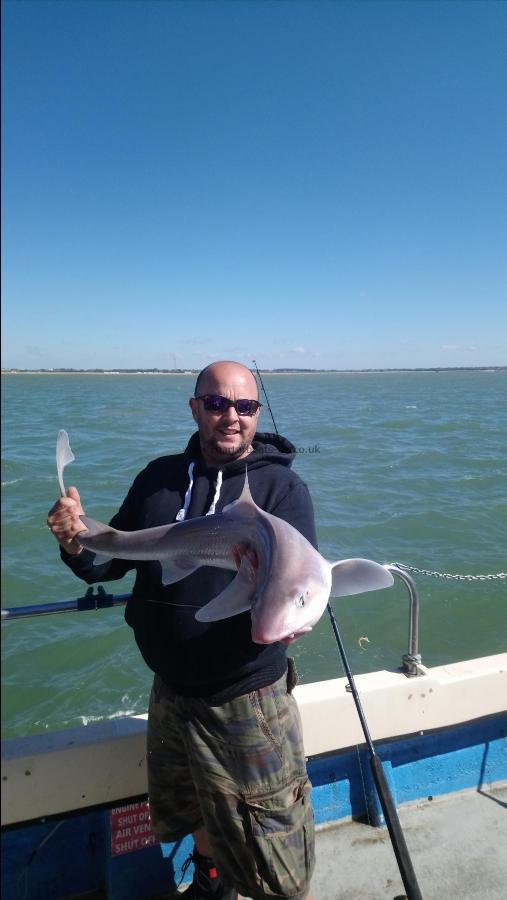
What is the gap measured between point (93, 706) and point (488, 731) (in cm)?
437

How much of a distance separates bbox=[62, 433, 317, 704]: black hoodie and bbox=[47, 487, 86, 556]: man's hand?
0.12 meters

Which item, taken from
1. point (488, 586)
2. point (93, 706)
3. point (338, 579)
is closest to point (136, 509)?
point (338, 579)

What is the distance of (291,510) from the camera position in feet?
7.87

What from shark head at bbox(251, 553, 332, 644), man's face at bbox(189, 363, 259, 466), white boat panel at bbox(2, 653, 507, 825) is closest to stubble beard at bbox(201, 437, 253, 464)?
man's face at bbox(189, 363, 259, 466)

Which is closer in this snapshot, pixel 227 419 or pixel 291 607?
pixel 291 607

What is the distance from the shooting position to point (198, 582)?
2.42 m

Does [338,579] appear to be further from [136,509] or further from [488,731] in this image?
[488,731]

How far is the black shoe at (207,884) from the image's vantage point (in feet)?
8.46

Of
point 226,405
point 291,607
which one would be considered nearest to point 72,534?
point 226,405

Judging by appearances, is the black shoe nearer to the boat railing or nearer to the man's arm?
the boat railing

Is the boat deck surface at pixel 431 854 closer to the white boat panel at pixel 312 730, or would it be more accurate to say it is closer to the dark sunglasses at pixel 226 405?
the white boat panel at pixel 312 730

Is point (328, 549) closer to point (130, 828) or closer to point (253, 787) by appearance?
point (130, 828)

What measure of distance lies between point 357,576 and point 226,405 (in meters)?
1.08

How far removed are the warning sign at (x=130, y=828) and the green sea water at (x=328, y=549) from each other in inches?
32.0
